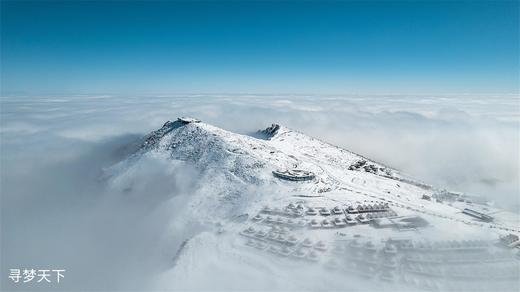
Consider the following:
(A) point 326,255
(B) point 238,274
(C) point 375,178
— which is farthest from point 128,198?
(C) point 375,178

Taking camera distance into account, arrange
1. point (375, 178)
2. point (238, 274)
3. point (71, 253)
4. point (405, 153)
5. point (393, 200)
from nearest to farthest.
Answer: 1. point (238, 274)
2. point (71, 253)
3. point (393, 200)
4. point (375, 178)
5. point (405, 153)

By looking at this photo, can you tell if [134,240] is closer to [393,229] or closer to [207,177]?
[207,177]

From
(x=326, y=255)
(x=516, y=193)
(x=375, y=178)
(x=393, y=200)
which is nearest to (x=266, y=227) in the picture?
(x=326, y=255)

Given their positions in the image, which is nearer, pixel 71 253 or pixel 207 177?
pixel 71 253

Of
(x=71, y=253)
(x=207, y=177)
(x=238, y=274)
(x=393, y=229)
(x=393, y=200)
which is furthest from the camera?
(x=207, y=177)

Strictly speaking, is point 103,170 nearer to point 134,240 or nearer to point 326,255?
point 134,240

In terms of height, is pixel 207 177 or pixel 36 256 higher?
pixel 207 177
